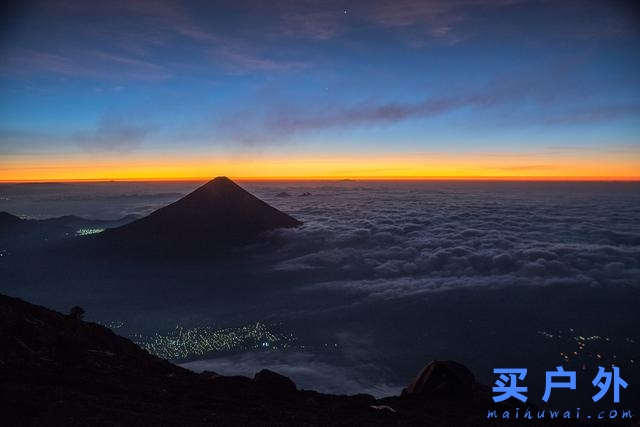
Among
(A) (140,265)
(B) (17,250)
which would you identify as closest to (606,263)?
(A) (140,265)

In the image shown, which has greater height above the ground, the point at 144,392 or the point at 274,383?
the point at 144,392

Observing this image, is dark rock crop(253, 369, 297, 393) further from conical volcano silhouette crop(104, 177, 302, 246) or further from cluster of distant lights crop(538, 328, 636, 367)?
conical volcano silhouette crop(104, 177, 302, 246)

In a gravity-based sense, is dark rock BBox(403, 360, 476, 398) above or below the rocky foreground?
below

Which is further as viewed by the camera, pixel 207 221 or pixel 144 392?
pixel 207 221

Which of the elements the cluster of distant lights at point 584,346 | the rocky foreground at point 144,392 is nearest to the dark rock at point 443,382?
the rocky foreground at point 144,392

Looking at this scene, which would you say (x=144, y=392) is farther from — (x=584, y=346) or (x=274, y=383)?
(x=584, y=346)

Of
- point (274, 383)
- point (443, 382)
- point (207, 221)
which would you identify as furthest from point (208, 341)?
point (207, 221)

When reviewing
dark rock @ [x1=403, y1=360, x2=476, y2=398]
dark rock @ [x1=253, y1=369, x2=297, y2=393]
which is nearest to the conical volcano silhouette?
dark rock @ [x1=253, y1=369, x2=297, y2=393]
